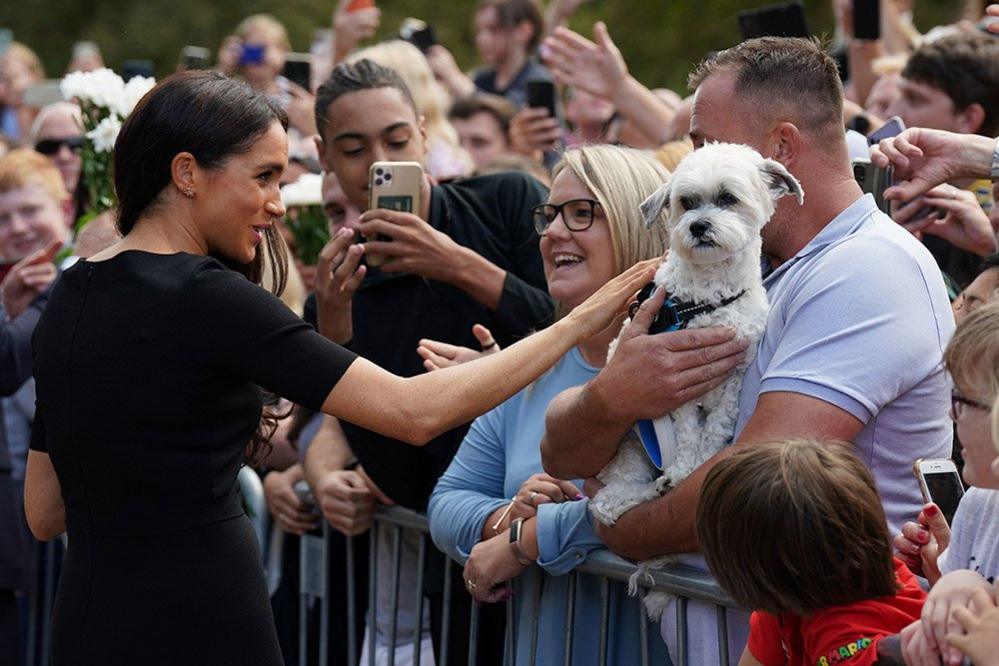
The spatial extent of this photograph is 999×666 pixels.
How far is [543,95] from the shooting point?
786 centimetres

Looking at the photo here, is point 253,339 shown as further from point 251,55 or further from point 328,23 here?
point 328,23

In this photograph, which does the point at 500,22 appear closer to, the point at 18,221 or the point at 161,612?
the point at 18,221

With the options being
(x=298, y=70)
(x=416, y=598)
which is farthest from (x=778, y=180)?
(x=298, y=70)

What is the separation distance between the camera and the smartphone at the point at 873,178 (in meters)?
4.01

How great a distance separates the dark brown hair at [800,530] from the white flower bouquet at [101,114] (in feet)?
12.2

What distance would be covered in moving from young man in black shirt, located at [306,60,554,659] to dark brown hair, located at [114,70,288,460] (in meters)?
1.17

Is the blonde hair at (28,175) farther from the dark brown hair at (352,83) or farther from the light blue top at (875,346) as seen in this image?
the light blue top at (875,346)

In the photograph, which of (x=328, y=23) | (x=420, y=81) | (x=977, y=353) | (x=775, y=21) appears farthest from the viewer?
(x=328, y=23)

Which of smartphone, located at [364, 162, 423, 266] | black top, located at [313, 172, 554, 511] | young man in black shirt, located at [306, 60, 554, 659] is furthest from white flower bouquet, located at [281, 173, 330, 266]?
smartphone, located at [364, 162, 423, 266]

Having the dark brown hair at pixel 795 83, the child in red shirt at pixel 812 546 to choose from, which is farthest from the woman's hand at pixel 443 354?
the child in red shirt at pixel 812 546

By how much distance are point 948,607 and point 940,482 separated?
2.10 feet

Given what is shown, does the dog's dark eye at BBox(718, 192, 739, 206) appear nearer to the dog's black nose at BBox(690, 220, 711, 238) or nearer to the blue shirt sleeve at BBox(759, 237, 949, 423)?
the dog's black nose at BBox(690, 220, 711, 238)

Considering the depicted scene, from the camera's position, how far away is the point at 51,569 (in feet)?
21.6

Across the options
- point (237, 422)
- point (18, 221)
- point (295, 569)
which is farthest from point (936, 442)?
point (18, 221)
